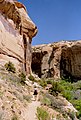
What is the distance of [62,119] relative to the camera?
17203 millimetres

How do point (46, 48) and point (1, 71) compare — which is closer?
point (1, 71)

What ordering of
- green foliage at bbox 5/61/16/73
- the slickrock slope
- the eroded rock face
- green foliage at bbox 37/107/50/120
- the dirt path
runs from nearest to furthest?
the dirt path → green foliage at bbox 37/107/50/120 → green foliage at bbox 5/61/16/73 → the slickrock slope → the eroded rock face

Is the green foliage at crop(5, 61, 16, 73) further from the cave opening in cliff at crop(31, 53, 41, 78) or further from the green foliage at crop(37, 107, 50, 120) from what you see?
the cave opening in cliff at crop(31, 53, 41, 78)

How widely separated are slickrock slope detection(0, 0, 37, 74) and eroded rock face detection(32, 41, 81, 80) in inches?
536

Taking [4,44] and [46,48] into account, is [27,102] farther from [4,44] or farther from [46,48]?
[46,48]

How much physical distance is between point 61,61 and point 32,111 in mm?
31317

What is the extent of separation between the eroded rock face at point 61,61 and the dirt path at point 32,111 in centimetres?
2680

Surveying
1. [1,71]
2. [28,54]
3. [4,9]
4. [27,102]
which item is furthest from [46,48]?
[27,102]

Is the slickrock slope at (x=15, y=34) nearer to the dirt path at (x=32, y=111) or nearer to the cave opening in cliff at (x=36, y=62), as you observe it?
the dirt path at (x=32, y=111)

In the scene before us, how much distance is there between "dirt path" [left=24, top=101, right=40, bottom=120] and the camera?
1530 cm

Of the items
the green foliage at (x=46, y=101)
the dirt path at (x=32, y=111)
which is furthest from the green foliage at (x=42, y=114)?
the green foliage at (x=46, y=101)

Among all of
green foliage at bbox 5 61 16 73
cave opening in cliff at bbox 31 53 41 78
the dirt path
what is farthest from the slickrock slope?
cave opening in cliff at bbox 31 53 41 78

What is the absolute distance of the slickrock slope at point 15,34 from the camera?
84.1ft

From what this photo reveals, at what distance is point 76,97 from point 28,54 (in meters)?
8.25
